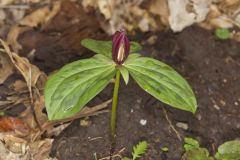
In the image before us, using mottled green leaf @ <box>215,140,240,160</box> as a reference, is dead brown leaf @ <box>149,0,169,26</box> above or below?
above

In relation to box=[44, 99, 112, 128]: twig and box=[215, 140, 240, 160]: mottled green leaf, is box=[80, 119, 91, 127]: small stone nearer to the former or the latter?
box=[44, 99, 112, 128]: twig

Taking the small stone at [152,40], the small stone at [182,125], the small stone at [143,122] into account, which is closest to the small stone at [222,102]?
the small stone at [182,125]

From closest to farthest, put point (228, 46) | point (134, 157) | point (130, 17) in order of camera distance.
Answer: point (134, 157) → point (228, 46) → point (130, 17)

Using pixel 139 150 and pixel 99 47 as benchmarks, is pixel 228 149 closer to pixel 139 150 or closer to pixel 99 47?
pixel 139 150

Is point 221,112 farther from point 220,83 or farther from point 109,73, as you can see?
point 109,73

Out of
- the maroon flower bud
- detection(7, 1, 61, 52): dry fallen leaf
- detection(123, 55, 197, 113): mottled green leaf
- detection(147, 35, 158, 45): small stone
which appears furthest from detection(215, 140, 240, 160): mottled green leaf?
detection(7, 1, 61, 52): dry fallen leaf

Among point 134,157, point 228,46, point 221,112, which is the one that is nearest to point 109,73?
point 134,157
